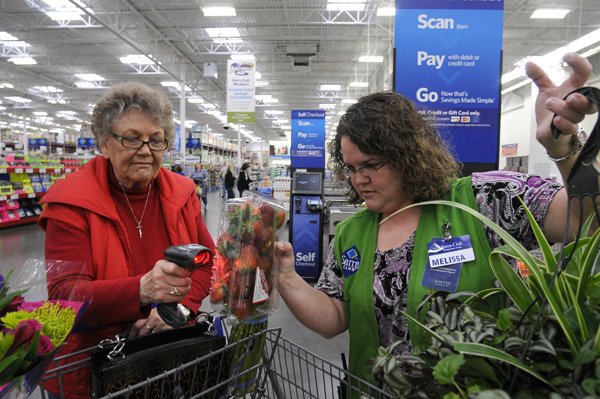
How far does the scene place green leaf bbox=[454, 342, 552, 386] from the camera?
529mm

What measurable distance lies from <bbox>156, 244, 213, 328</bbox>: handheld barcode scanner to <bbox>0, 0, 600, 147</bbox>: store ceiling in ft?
35.1

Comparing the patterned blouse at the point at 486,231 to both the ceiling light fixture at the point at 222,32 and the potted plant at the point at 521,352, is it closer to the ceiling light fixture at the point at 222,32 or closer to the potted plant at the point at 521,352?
the potted plant at the point at 521,352

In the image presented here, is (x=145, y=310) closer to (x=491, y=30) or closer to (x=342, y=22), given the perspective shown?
(x=491, y=30)

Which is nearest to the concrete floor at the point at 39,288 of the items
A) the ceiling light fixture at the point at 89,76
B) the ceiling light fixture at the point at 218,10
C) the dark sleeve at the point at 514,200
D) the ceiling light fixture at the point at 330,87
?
the dark sleeve at the point at 514,200

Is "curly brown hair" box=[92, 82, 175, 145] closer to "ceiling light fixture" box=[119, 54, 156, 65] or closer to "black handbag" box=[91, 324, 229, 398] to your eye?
"black handbag" box=[91, 324, 229, 398]

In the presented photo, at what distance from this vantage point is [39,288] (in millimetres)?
874

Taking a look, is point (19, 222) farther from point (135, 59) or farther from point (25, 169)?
point (135, 59)

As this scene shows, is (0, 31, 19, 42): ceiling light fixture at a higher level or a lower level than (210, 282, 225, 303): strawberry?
higher

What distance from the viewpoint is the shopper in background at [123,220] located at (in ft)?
3.85

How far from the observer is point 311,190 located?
5.77 meters

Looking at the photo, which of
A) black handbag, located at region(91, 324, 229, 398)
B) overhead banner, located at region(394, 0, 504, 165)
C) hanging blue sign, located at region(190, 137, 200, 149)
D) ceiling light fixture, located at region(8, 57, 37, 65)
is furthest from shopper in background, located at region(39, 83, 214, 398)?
ceiling light fixture, located at region(8, 57, 37, 65)

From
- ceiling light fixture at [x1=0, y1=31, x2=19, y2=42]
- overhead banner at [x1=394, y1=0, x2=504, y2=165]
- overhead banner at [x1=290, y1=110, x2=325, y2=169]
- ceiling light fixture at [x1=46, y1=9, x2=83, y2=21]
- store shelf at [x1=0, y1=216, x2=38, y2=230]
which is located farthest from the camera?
ceiling light fixture at [x1=0, y1=31, x2=19, y2=42]

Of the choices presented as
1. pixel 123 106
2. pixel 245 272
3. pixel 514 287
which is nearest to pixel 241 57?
pixel 123 106

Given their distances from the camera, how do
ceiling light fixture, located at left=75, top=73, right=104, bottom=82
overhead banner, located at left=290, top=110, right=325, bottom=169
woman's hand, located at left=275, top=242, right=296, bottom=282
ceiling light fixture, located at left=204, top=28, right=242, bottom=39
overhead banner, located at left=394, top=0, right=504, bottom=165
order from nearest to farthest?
1. woman's hand, located at left=275, top=242, right=296, bottom=282
2. overhead banner, located at left=394, top=0, right=504, bottom=165
3. overhead banner, located at left=290, top=110, right=325, bottom=169
4. ceiling light fixture, located at left=204, top=28, right=242, bottom=39
5. ceiling light fixture, located at left=75, top=73, right=104, bottom=82
